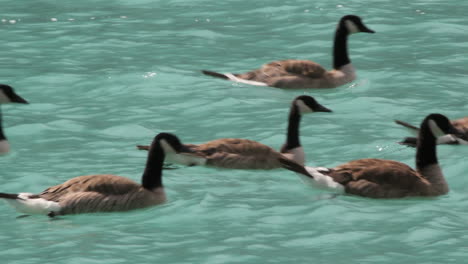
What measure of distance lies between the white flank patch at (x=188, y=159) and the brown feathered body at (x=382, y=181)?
189cm

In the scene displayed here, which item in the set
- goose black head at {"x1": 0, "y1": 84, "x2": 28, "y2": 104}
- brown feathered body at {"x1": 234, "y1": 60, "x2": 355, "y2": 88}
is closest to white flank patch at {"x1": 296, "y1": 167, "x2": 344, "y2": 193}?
goose black head at {"x1": 0, "y1": 84, "x2": 28, "y2": 104}

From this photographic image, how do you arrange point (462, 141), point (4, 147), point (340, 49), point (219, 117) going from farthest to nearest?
point (340, 49) < point (219, 117) < point (462, 141) < point (4, 147)

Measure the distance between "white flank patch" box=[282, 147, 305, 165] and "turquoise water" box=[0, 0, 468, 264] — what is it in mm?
259

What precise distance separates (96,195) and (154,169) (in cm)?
83

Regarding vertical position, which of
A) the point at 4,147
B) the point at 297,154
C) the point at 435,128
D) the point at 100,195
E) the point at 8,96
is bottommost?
the point at 297,154

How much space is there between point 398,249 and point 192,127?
6.11 metres

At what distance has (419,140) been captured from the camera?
14492 mm

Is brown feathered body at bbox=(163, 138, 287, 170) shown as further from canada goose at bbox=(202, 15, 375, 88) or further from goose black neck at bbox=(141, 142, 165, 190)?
canada goose at bbox=(202, 15, 375, 88)

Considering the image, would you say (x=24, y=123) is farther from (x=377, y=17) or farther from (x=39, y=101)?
(x=377, y=17)

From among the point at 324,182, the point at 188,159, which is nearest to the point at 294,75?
the point at 188,159

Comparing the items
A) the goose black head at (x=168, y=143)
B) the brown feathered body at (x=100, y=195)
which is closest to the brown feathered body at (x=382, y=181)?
the goose black head at (x=168, y=143)

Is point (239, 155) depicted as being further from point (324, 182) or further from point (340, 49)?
point (340, 49)

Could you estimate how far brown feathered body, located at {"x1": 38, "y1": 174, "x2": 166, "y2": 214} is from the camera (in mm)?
13414

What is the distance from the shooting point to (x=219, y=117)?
1827 cm
